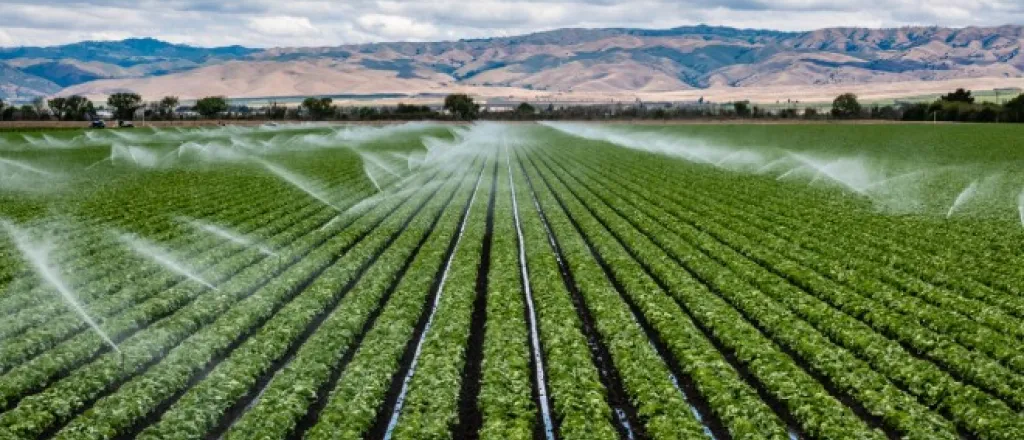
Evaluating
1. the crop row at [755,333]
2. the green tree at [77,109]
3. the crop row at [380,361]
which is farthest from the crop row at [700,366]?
the green tree at [77,109]

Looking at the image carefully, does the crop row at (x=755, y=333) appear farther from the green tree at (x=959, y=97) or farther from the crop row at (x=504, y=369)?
the green tree at (x=959, y=97)

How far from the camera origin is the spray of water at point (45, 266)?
1800cm

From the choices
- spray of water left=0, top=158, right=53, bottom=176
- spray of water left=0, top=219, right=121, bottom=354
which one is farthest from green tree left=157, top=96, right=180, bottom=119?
spray of water left=0, top=219, right=121, bottom=354

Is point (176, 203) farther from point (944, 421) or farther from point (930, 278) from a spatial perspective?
point (944, 421)

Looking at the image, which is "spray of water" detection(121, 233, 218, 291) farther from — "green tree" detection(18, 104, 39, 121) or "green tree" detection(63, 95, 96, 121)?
"green tree" detection(63, 95, 96, 121)

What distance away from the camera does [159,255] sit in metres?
25.8

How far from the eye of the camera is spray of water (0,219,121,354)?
59.1ft

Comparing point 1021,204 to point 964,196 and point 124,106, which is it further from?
point 124,106

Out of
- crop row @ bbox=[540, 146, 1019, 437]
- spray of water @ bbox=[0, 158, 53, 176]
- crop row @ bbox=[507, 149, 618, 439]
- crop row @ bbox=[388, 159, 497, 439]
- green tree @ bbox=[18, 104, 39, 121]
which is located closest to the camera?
crop row @ bbox=[507, 149, 618, 439]

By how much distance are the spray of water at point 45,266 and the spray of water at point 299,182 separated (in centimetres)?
1277

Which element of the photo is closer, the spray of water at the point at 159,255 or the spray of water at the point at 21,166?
the spray of water at the point at 159,255

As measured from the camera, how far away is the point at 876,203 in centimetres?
3856

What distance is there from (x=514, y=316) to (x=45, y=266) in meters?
15.1

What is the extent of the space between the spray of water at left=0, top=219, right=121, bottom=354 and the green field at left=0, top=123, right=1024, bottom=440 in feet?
0.41
